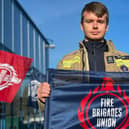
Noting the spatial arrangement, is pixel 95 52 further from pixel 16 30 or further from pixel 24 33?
pixel 24 33

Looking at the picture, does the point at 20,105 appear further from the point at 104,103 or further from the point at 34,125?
the point at 104,103

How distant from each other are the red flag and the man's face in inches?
165

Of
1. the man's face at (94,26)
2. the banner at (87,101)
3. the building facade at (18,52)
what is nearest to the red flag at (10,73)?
the building facade at (18,52)

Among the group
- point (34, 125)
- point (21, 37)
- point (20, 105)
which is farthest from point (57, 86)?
point (21, 37)

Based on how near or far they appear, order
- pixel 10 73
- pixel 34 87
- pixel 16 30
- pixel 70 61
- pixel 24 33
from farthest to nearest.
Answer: pixel 24 33
pixel 16 30
pixel 10 73
pixel 34 87
pixel 70 61

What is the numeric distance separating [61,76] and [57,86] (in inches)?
2.7

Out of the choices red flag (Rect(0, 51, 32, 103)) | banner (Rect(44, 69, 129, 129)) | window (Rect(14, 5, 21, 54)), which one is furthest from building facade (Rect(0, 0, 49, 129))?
banner (Rect(44, 69, 129, 129))

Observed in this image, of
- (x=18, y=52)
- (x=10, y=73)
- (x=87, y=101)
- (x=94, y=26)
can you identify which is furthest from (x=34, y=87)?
(x=18, y=52)

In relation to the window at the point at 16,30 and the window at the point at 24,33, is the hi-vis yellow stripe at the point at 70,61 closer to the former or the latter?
the window at the point at 16,30

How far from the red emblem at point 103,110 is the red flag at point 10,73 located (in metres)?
4.16

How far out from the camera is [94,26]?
2.60 metres

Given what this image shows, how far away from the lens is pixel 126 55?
8.85ft

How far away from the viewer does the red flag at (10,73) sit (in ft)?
22.2

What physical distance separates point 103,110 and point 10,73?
4.40 metres
